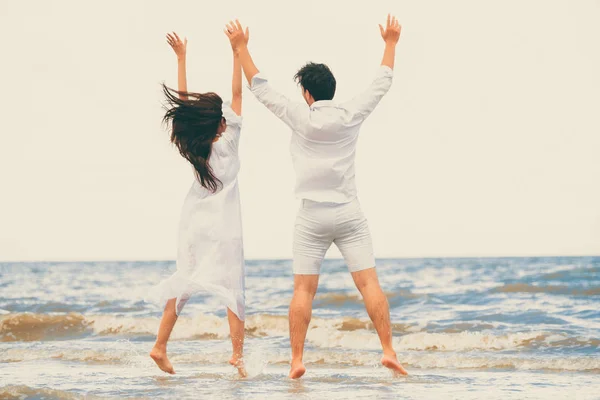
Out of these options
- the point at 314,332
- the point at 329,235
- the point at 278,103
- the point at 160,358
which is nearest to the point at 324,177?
the point at 329,235

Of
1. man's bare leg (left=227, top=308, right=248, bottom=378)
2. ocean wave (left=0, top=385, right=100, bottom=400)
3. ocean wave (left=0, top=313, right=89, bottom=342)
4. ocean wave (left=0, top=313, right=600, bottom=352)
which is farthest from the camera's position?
ocean wave (left=0, top=313, right=89, bottom=342)

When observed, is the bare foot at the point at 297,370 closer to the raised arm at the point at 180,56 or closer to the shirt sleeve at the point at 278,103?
the shirt sleeve at the point at 278,103

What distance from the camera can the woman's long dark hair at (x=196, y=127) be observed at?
14.0ft

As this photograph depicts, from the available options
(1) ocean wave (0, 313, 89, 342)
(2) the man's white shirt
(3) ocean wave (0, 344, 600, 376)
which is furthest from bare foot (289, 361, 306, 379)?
(1) ocean wave (0, 313, 89, 342)

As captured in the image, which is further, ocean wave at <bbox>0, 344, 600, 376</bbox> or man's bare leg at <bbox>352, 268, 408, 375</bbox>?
ocean wave at <bbox>0, 344, 600, 376</bbox>

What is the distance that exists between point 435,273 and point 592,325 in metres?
7.74

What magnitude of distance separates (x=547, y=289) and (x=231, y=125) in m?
8.66

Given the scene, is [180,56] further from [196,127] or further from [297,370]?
[297,370]

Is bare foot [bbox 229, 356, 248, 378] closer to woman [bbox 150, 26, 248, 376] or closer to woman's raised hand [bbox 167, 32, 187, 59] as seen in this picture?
woman [bbox 150, 26, 248, 376]

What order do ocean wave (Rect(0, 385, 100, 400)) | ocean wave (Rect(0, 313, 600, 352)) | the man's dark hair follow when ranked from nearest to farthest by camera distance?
1. ocean wave (Rect(0, 385, 100, 400))
2. the man's dark hair
3. ocean wave (Rect(0, 313, 600, 352))

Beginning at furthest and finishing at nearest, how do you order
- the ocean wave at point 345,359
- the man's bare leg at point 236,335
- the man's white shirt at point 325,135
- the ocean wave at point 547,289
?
1. the ocean wave at point 547,289
2. the ocean wave at point 345,359
3. the man's bare leg at point 236,335
4. the man's white shirt at point 325,135

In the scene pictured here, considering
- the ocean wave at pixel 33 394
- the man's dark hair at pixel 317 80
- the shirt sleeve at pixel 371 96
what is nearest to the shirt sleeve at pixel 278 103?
the man's dark hair at pixel 317 80

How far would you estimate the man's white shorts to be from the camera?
13.4ft

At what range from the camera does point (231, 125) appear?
4.36 meters
